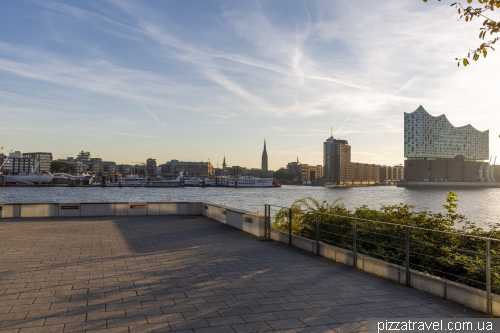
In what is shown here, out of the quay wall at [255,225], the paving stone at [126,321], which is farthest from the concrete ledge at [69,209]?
the paving stone at [126,321]

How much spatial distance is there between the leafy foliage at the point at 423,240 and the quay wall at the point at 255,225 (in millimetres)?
222

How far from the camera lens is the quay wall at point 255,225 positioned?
5.22 m

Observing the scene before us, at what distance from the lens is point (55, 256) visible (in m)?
8.38

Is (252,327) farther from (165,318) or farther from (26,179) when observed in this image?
(26,179)

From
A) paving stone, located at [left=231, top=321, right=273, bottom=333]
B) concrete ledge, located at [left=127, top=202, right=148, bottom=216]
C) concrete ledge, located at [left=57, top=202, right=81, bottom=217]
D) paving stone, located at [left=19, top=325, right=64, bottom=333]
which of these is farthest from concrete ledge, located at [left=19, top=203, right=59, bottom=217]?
paving stone, located at [left=231, top=321, right=273, bottom=333]

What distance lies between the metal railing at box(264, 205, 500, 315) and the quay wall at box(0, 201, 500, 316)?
0.14 metres

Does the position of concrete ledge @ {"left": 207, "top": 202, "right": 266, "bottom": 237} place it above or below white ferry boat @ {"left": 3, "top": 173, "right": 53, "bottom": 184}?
above

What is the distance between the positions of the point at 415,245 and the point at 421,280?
1846 millimetres

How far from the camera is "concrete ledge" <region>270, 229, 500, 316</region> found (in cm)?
492

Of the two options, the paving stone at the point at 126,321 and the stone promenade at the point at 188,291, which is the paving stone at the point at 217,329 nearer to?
the stone promenade at the point at 188,291

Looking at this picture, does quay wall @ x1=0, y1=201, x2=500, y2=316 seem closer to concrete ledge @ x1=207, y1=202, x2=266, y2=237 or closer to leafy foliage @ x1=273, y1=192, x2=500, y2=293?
concrete ledge @ x1=207, y1=202, x2=266, y2=237

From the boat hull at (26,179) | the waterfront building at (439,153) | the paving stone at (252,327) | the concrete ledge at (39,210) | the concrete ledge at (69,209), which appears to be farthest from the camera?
the waterfront building at (439,153)

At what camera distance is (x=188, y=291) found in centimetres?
571

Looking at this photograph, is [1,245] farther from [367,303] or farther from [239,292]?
[367,303]
